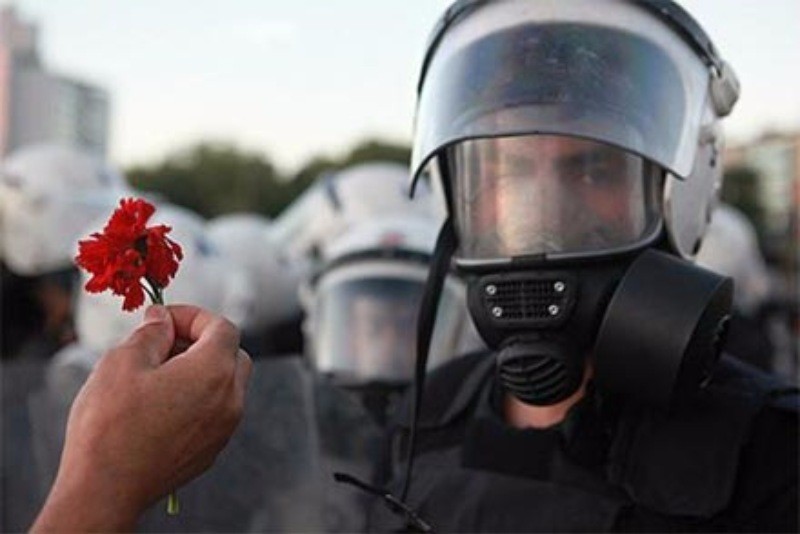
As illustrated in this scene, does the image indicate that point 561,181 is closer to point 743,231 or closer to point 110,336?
point 110,336

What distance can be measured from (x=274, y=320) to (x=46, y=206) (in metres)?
1.34

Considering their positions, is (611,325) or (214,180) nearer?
(611,325)

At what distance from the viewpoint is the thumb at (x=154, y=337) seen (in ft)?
3.87

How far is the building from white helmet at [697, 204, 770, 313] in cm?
336

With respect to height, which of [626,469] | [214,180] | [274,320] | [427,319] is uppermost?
[427,319]

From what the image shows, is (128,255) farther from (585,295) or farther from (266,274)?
(266,274)

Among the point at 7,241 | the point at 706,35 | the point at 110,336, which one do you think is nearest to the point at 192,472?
the point at 706,35

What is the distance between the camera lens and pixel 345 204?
6.35 metres

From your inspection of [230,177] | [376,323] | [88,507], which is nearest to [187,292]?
[376,323]

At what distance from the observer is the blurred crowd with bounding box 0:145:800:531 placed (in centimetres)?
210

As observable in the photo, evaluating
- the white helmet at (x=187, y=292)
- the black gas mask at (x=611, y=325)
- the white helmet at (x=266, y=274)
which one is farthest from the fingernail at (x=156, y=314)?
the white helmet at (x=266, y=274)

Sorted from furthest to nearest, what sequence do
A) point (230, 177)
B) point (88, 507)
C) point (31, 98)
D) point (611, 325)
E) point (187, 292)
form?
point (230, 177) → point (31, 98) → point (187, 292) → point (611, 325) → point (88, 507)

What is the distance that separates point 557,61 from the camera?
1979 mm

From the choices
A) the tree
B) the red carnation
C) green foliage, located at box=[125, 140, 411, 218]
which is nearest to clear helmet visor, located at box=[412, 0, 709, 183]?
the red carnation
